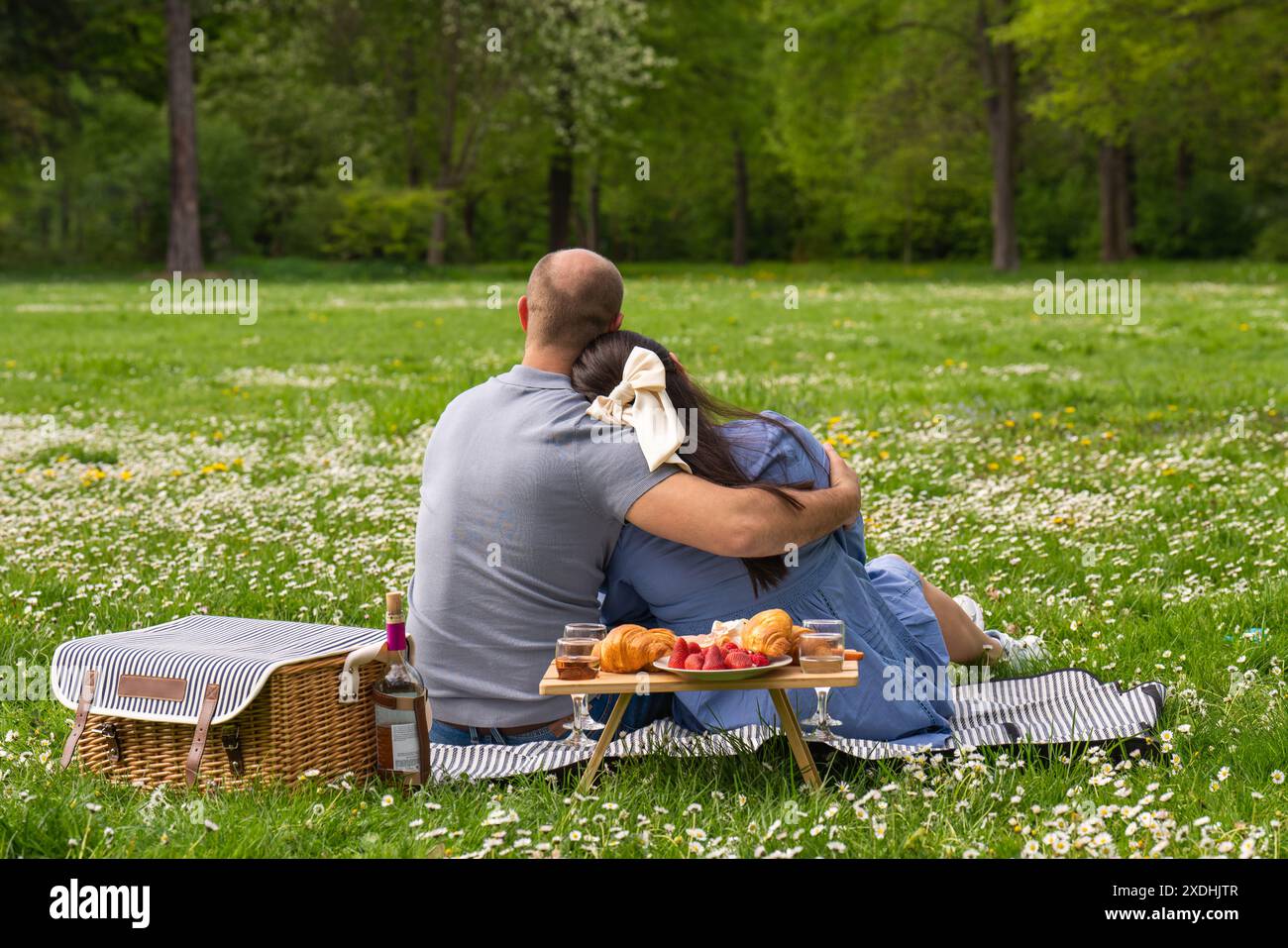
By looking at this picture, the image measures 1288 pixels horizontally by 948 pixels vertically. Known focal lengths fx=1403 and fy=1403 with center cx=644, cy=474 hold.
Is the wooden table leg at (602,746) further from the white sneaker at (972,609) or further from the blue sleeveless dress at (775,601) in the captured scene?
the white sneaker at (972,609)

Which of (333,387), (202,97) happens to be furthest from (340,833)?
(202,97)

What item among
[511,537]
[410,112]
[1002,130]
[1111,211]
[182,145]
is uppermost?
[410,112]

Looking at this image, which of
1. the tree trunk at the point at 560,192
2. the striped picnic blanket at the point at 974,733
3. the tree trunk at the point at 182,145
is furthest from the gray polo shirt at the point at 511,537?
the tree trunk at the point at 560,192

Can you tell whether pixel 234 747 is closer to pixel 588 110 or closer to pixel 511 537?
pixel 511 537

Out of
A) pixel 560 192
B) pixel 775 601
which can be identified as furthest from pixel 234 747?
pixel 560 192

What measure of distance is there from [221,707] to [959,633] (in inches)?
104

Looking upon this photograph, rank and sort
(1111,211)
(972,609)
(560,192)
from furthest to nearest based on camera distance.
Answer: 1. (560,192)
2. (1111,211)
3. (972,609)

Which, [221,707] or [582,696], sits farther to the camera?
[582,696]

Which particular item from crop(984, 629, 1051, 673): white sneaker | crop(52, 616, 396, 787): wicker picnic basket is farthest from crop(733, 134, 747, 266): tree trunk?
crop(52, 616, 396, 787): wicker picnic basket

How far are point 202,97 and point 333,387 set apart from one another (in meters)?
37.0

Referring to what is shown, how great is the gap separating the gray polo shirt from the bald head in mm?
126

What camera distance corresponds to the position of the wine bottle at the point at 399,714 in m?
3.95

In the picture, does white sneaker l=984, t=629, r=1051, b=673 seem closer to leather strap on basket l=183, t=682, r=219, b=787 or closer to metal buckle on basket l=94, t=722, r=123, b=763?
leather strap on basket l=183, t=682, r=219, b=787

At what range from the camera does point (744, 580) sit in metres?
4.17
